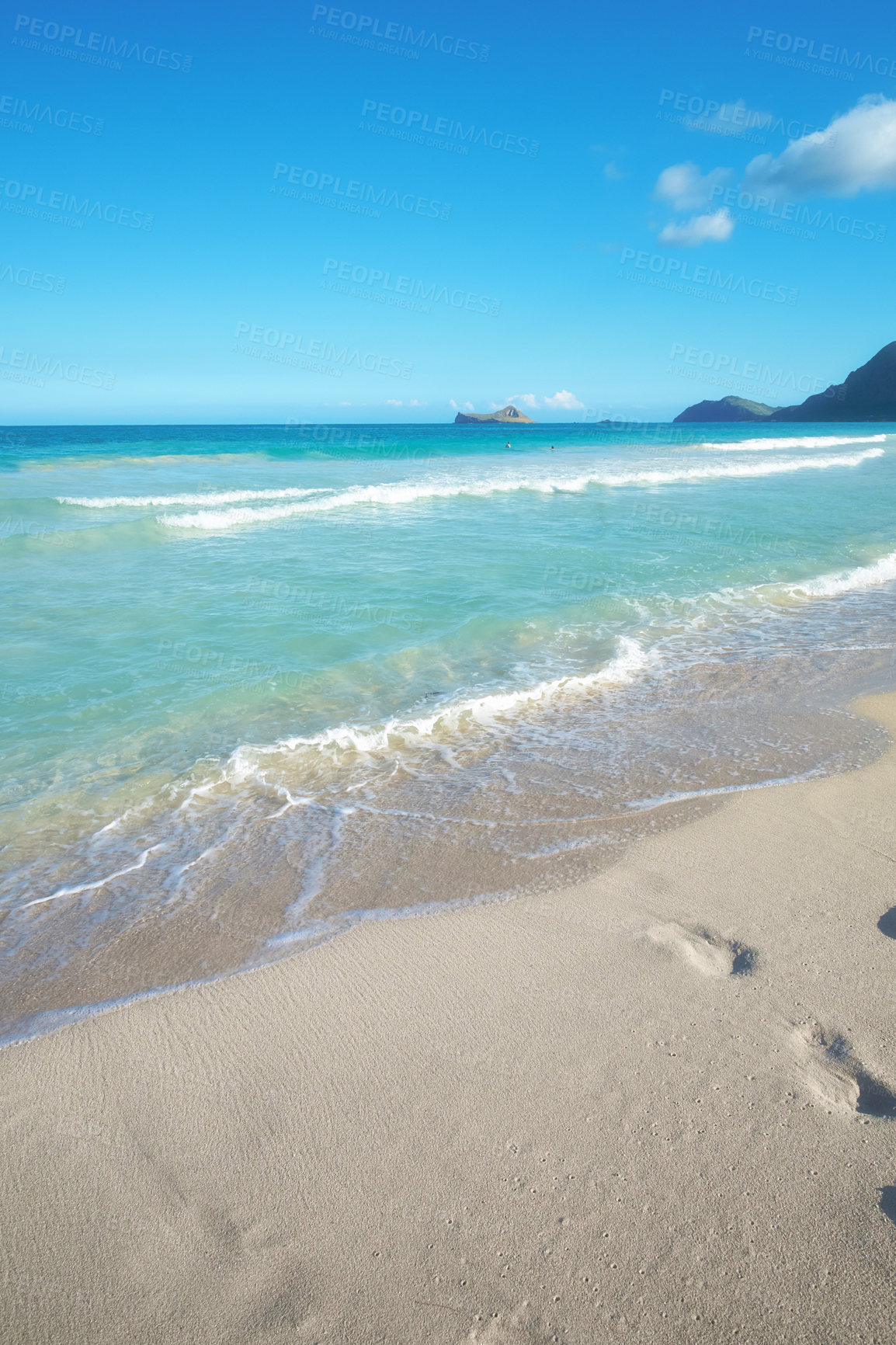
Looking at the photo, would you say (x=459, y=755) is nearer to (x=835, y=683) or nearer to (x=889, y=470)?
(x=835, y=683)

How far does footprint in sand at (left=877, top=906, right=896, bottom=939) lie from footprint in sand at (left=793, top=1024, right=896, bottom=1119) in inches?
34.3

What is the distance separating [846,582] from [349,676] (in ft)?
29.0

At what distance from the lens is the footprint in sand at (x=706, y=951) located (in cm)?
331

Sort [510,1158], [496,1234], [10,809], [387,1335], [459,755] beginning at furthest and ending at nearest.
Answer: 1. [459,755]
2. [10,809]
3. [510,1158]
4. [496,1234]
5. [387,1335]

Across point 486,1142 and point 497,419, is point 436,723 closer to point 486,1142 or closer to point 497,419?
point 486,1142

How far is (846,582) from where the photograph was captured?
38.5ft

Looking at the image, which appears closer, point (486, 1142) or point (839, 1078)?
point (486, 1142)

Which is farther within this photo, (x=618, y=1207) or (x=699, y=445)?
(x=699, y=445)

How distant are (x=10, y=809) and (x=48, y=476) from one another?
2957 cm

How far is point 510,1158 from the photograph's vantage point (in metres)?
2.43

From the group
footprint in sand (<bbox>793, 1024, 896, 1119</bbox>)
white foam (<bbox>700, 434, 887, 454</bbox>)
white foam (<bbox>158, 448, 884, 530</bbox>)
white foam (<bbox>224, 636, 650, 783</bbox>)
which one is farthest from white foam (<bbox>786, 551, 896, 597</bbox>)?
white foam (<bbox>700, 434, 887, 454</bbox>)

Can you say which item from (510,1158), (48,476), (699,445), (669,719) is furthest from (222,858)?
(699,445)

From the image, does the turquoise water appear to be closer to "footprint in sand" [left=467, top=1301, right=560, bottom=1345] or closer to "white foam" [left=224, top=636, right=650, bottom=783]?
"white foam" [left=224, top=636, right=650, bottom=783]

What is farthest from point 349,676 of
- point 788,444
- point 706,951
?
point 788,444
